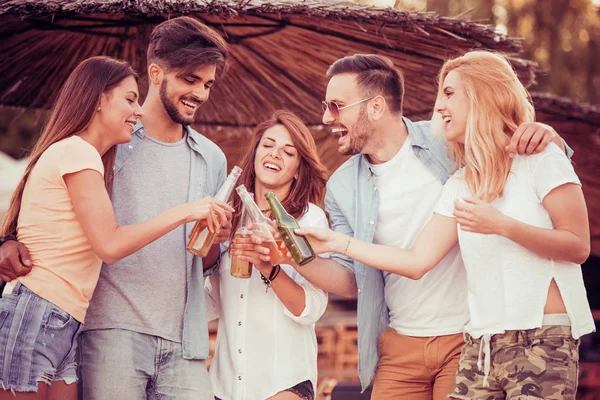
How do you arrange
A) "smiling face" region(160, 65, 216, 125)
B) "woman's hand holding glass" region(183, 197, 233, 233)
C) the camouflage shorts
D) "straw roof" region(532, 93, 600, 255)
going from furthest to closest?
"straw roof" region(532, 93, 600, 255) < "smiling face" region(160, 65, 216, 125) < "woman's hand holding glass" region(183, 197, 233, 233) < the camouflage shorts

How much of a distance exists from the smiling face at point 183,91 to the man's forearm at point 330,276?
2.73ft

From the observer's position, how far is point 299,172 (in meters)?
3.45

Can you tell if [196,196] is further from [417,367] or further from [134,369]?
[417,367]

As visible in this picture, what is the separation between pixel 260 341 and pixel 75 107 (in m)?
1.21

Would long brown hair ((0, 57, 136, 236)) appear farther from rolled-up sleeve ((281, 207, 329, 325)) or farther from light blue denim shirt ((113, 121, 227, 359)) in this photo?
rolled-up sleeve ((281, 207, 329, 325))

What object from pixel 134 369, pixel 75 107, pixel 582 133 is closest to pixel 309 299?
pixel 134 369

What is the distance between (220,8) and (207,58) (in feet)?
0.71

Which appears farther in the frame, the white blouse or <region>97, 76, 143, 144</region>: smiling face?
the white blouse

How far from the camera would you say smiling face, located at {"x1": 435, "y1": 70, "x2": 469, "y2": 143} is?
2924 mm

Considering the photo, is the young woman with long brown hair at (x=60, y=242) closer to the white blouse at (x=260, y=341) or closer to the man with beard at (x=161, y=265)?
the man with beard at (x=161, y=265)

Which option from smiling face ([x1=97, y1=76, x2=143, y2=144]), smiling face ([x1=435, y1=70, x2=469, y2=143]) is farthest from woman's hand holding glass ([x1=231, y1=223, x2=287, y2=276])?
smiling face ([x1=435, y1=70, x2=469, y2=143])

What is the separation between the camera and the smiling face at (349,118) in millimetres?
3479

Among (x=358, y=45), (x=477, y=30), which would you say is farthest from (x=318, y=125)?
(x=477, y=30)

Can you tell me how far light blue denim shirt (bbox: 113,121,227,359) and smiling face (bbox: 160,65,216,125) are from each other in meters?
0.14
